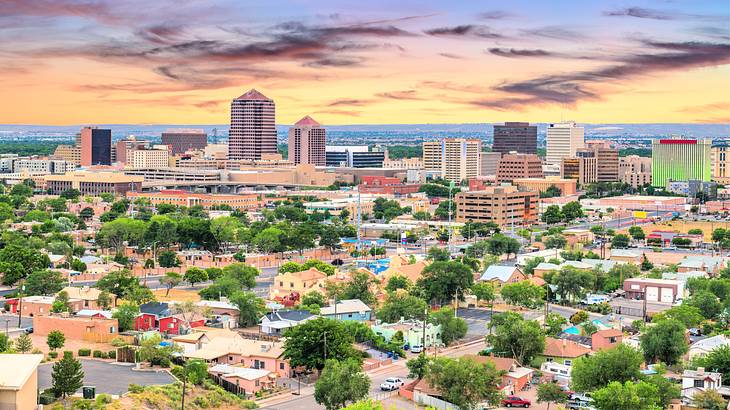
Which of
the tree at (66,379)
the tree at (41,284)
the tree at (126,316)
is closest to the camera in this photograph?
the tree at (66,379)

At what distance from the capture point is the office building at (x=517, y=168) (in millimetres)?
98125

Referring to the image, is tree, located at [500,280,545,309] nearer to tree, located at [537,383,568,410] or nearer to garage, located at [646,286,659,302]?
garage, located at [646,286,659,302]

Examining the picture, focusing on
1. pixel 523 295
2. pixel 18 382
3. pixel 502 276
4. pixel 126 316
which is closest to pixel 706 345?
pixel 523 295

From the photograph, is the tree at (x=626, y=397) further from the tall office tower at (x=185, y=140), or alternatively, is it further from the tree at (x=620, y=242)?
the tall office tower at (x=185, y=140)

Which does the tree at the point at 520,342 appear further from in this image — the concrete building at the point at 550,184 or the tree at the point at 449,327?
the concrete building at the point at 550,184

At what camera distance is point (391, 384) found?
2183cm

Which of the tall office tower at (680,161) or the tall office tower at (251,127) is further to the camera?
the tall office tower at (251,127)

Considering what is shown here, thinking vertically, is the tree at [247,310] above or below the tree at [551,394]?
above

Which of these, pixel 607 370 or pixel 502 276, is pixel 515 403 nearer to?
pixel 607 370

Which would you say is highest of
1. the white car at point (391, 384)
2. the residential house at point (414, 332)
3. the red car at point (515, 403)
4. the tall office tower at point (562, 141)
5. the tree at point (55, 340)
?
the tall office tower at point (562, 141)

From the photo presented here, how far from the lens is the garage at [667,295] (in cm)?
3325

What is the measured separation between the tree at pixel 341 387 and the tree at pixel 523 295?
40.7 feet

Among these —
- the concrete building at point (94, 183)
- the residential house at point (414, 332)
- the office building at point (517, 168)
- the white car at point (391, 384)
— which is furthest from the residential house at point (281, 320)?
the office building at point (517, 168)

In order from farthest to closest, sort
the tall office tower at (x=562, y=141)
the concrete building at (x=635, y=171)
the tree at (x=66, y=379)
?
the tall office tower at (x=562, y=141) < the concrete building at (x=635, y=171) < the tree at (x=66, y=379)
